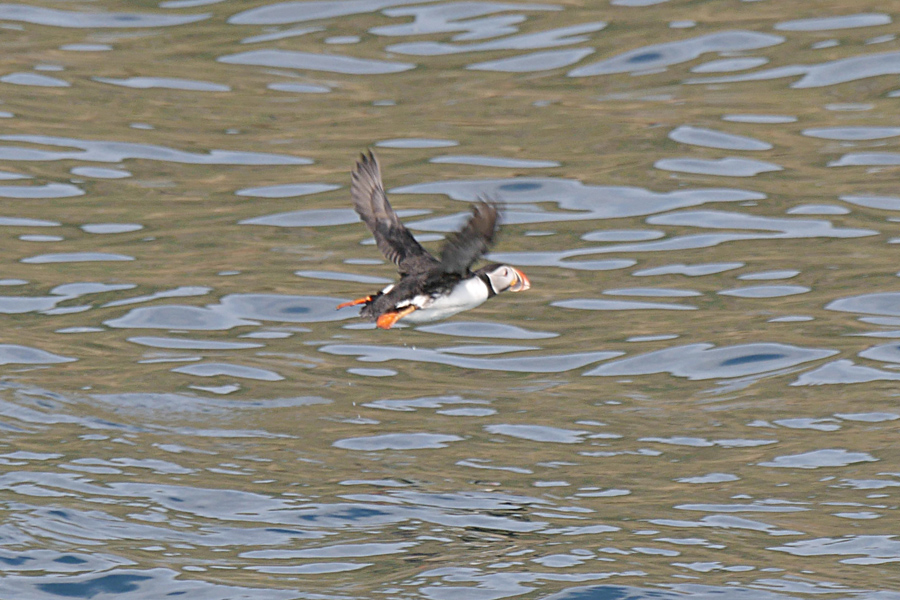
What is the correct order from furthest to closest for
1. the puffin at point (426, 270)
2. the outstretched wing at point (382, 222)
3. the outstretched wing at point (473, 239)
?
the outstretched wing at point (382, 222)
the puffin at point (426, 270)
the outstretched wing at point (473, 239)

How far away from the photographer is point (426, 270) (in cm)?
855

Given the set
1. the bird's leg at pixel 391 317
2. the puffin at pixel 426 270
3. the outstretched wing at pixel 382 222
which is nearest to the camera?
the puffin at pixel 426 270

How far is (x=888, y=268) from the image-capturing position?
11.9m

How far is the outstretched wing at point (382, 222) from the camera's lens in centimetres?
895

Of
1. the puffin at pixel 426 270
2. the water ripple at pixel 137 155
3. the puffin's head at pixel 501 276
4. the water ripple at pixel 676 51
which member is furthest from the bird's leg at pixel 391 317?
the water ripple at pixel 676 51

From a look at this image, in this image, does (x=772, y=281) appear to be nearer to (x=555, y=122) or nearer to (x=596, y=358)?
(x=596, y=358)

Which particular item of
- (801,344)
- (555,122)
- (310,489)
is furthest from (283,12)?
(310,489)

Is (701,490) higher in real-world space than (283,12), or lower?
lower

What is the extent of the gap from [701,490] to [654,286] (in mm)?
3944

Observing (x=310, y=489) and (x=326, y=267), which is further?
(x=326, y=267)

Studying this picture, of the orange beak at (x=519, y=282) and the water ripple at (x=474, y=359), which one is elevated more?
the orange beak at (x=519, y=282)

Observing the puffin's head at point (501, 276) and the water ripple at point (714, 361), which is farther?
the water ripple at point (714, 361)

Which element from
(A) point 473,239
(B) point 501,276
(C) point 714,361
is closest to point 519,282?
(B) point 501,276

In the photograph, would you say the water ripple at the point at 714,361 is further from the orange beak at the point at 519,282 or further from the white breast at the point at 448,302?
the white breast at the point at 448,302
